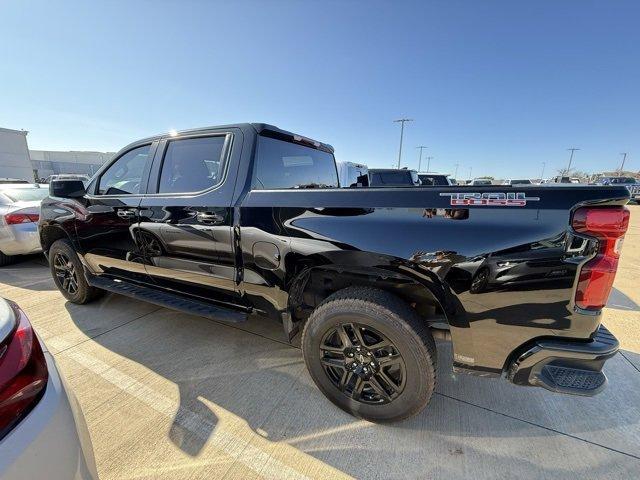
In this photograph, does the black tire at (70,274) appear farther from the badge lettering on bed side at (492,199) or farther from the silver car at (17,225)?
the badge lettering on bed side at (492,199)

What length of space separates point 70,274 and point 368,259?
3.84 meters

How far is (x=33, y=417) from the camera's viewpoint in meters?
0.98

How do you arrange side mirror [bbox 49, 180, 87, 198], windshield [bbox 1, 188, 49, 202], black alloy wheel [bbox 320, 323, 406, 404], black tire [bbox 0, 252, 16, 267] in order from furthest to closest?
1. black tire [bbox 0, 252, 16, 267]
2. windshield [bbox 1, 188, 49, 202]
3. side mirror [bbox 49, 180, 87, 198]
4. black alloy wheel [bbox 320, 323, 406, 404]

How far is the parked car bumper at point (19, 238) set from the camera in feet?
16.4

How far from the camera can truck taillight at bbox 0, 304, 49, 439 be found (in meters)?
0.95

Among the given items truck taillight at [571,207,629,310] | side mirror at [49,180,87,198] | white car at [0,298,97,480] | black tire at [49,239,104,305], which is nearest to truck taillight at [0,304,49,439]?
white car at [0,298,97,480]

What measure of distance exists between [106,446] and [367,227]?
6.71 feet

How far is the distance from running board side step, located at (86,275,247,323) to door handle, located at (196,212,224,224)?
0.74 m

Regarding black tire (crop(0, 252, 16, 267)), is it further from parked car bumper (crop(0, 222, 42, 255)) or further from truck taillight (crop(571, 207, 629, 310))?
truck taillight (crop(571, 207, 629, 310))

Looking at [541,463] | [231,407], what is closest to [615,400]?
[541,463]

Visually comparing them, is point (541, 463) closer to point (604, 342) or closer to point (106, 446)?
point (604, 342)

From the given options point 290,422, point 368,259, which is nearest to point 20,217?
point 290,422

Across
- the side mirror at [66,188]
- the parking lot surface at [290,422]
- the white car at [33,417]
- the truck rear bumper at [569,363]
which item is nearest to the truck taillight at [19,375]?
the white car at [33,417]

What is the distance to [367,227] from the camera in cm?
185
